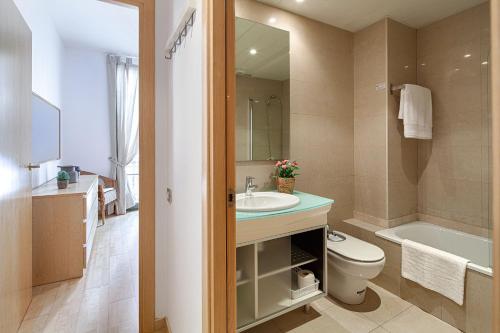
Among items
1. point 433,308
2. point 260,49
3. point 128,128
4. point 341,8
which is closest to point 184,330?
point 433,308

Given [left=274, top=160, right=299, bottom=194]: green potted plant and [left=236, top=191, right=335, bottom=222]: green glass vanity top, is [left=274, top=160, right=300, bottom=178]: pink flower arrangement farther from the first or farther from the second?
[left=236, top=191, right=335, bottom=222]: green glass vanity top

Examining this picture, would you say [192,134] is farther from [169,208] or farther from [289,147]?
[289,147]

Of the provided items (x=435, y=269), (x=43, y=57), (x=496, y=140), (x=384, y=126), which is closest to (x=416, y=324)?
(x=435, y=269)

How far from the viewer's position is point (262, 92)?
2.12 metres

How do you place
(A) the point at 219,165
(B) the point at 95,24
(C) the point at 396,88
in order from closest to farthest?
(A) the point at 219,165
(C) the point at 396,88
(B) the point at 95,24

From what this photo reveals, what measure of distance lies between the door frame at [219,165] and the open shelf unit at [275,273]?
0.55 meters

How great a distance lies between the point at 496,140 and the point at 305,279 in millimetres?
1651

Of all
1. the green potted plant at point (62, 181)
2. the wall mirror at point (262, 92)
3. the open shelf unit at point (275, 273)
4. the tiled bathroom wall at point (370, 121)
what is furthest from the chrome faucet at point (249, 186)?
the green potted plant at point (62, 181)

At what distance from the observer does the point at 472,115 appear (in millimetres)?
2121

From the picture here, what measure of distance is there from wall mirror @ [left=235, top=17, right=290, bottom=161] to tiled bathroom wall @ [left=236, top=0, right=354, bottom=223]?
0.07 metres

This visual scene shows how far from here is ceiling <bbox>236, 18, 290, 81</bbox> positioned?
78.1 inches

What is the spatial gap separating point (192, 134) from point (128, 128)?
3.87m

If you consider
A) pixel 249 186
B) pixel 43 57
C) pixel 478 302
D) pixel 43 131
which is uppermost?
pixel 43 57

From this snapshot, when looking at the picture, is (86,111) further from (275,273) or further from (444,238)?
(444,238)
